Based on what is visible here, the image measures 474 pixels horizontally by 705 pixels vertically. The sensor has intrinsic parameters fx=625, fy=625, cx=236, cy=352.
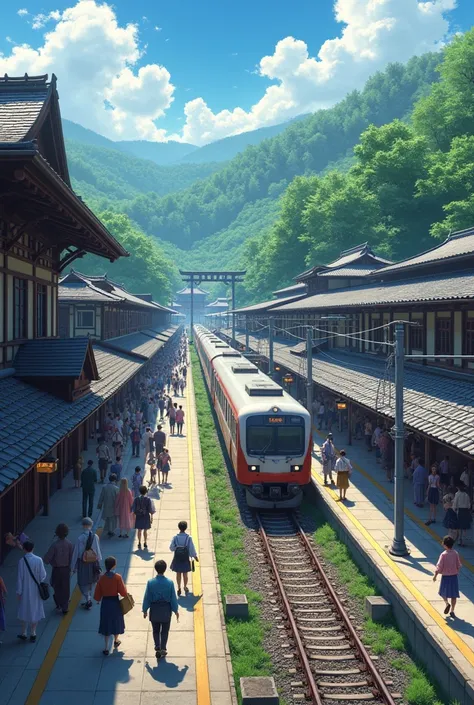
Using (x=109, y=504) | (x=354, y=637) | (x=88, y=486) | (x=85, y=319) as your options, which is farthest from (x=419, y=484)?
(x=85, y=319)

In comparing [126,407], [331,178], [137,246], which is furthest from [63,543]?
[137,246]

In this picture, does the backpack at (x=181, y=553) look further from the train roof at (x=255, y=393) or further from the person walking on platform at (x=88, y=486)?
the train roof at (x=255, y=393)

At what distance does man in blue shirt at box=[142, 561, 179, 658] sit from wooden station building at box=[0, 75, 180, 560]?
253 cm

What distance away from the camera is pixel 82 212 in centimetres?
1259

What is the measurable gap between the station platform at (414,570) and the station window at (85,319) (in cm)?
1608

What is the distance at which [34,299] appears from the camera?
16156mm

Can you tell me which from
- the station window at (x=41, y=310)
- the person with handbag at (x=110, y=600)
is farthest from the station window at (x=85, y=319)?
the person with handbag at (x=110, y=600)

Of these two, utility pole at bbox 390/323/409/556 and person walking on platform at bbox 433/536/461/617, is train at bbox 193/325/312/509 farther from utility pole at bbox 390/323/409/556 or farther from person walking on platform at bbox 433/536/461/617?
person walking on platform at bbox 433/536/461/617

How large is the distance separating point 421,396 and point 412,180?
158 ft

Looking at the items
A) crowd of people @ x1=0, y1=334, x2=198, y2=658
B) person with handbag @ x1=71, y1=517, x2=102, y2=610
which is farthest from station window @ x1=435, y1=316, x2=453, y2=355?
person with handbag @ x1=71, y1=517, x2=102, y2=610

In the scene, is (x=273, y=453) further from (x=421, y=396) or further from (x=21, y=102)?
(x=21, y=102)

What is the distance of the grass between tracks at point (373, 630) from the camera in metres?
8.90

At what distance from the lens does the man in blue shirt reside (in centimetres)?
915

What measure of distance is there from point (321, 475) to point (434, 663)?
37.1 feet
